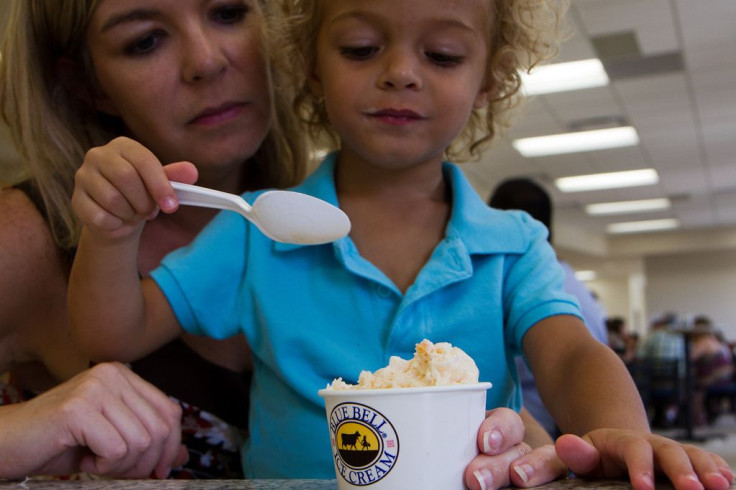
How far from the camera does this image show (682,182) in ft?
35.0

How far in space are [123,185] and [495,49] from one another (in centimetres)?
67

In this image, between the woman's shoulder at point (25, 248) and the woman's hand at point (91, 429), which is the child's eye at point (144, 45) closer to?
the woman's shoulder at point (25, 248)

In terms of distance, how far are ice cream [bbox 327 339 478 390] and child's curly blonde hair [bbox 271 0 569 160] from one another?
0.67 metres

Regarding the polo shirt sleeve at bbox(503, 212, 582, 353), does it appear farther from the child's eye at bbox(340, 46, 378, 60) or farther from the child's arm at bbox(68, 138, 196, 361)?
the child's arm at bbox(68, 138, 196, 361)

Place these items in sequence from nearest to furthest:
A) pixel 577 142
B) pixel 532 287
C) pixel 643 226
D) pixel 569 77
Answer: pixel 532 287
pixel 569 77
pixel 577 142
pixel 643 226

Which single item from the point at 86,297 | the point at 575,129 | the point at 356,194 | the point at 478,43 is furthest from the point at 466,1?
the point at 575,129

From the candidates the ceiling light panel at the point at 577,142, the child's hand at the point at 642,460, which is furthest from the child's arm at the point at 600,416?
the ceiling light panel at the point at 577,142

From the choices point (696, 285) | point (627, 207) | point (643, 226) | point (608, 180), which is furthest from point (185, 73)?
point (696, 285)

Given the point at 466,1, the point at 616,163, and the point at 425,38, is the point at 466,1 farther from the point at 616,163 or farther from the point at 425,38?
the point at 616,163

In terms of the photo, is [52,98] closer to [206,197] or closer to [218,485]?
[206,197]

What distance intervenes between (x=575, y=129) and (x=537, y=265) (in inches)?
285

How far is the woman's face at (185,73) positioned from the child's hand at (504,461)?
0.72 m

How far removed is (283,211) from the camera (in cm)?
78

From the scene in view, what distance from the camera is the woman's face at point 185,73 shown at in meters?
1.16
